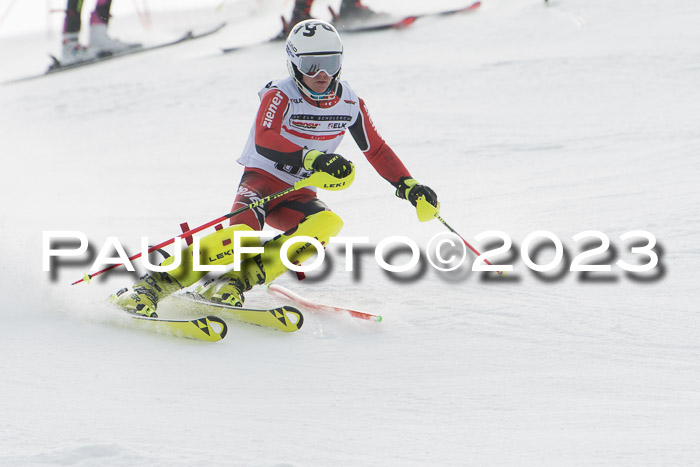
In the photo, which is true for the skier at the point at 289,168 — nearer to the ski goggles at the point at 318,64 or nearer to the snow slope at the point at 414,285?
the ski goggles at the point at 318,64

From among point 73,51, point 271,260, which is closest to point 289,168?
point 271,260

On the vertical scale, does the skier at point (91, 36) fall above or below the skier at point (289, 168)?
above

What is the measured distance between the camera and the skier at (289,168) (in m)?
3.92

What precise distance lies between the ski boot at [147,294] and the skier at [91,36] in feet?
32.1

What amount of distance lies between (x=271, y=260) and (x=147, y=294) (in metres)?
0.62

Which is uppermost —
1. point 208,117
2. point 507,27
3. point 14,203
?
point 507,27

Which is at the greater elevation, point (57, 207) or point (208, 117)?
point (208, 117)

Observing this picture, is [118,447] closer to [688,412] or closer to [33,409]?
[33,409]

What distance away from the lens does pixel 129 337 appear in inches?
146

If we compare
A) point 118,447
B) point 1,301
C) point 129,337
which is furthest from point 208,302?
point 118,447

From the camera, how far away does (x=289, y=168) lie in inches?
168

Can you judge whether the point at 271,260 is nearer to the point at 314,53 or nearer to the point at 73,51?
the point at 314,53

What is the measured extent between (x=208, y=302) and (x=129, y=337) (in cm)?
46

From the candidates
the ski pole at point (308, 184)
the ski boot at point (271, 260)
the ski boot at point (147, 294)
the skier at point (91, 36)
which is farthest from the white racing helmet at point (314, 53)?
the skier at point (91, 36)
